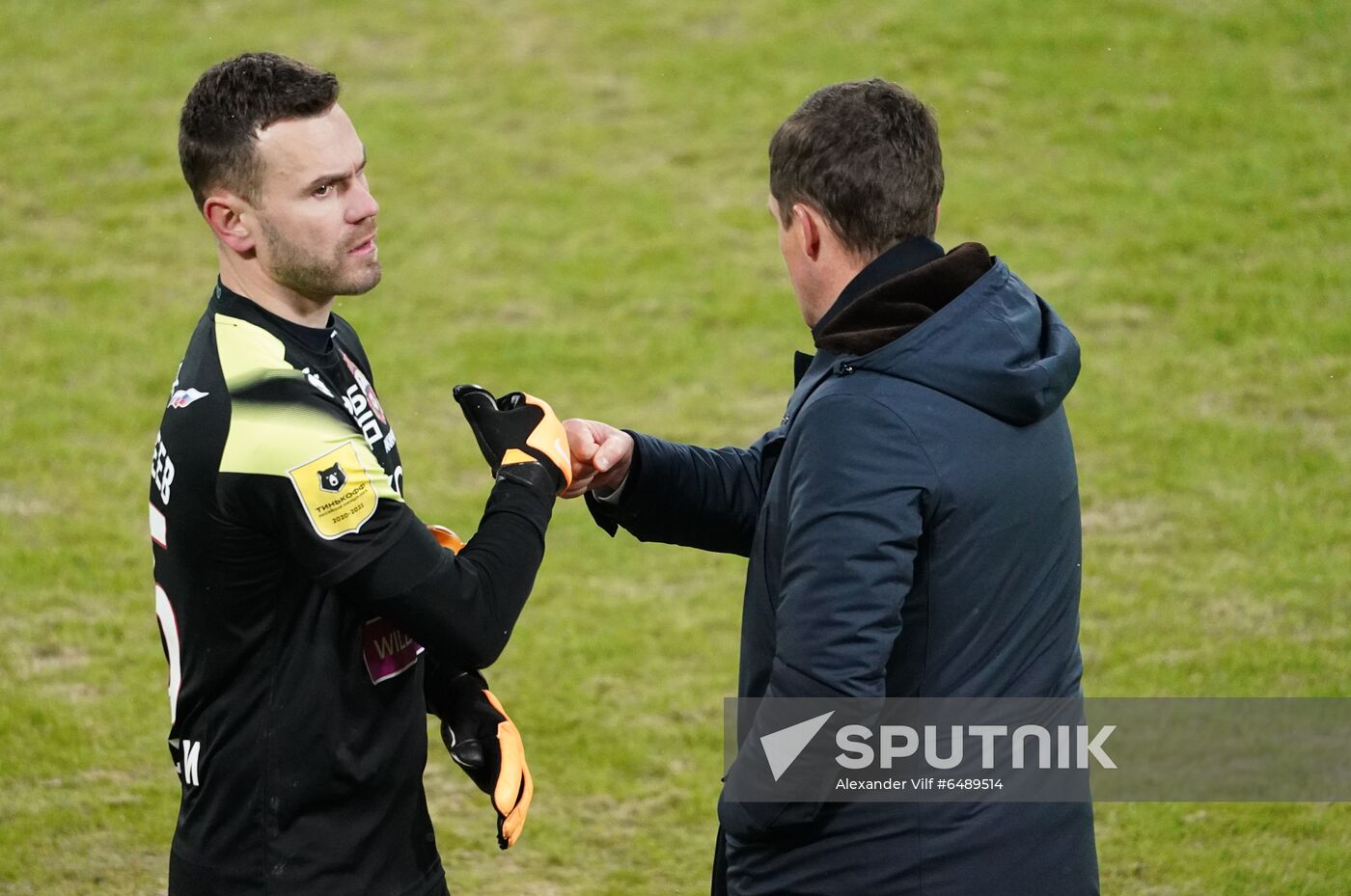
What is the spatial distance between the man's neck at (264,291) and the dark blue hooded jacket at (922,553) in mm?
939

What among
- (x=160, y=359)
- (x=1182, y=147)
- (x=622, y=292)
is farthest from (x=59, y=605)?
(x=1182, y=147)

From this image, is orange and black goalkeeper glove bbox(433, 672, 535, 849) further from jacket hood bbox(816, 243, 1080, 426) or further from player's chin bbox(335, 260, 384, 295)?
jacket hood bbox(816, 243, 1080, 426)

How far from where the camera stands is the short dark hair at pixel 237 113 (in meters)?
2.83

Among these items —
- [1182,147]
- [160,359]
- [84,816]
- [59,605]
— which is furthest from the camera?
[1182,147]

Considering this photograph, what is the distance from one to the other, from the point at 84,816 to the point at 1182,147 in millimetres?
7458

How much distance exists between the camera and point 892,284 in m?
2.65

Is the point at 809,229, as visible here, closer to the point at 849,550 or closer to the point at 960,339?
the point at 960,339

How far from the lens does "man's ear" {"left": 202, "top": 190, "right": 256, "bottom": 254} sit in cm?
285

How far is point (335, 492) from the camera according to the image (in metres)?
2.68

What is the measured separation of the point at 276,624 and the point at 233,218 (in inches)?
29.1

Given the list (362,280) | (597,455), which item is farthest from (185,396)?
(597,455)

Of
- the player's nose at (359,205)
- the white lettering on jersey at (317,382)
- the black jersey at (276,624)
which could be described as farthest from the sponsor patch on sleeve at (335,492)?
the player's nose at (359,205)

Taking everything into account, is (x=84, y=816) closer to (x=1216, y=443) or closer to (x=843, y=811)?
(x=843, y=811)

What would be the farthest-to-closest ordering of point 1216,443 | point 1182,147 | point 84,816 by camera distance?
point 1182,147 → point 1216,443 → point 84,816
